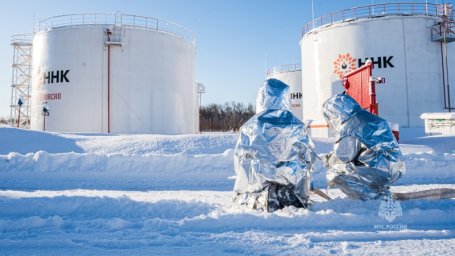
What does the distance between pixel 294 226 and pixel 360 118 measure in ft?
6.26

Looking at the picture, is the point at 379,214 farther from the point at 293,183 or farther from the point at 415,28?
the point at 415,28

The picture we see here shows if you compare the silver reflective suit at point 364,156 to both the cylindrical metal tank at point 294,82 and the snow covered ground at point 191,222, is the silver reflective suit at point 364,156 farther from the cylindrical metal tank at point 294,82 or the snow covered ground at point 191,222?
the cylindrical metal tank at point 294,82

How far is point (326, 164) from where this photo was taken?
5.09 meters

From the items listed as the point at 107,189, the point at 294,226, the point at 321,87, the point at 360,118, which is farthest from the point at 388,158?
the point at 321,87

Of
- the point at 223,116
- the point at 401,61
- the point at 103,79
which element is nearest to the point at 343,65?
the point at 401,61

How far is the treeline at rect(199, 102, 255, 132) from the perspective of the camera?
59.3m

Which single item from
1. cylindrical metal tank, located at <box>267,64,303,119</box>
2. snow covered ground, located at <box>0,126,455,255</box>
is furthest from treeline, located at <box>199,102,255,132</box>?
snow covered ground, located at <box>0,126,455,255</box>

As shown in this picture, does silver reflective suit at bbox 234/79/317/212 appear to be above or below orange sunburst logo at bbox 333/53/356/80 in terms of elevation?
below

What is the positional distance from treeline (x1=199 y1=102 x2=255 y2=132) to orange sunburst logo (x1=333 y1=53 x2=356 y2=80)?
40822mm

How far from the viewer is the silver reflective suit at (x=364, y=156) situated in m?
4.59

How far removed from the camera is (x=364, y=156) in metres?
4.65

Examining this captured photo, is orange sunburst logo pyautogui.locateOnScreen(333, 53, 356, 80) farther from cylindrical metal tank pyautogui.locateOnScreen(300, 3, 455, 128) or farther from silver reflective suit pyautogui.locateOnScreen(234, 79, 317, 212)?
silver reflective suit pyautogui.locateOnScreen(234, 79, 317, 212)

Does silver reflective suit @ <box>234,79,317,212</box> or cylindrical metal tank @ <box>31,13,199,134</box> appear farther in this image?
cylindrical metal tank @ <box>31,13,199,134</box>

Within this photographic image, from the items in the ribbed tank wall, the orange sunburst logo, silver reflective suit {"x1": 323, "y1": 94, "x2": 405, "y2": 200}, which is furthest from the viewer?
the orange sunburst logo
